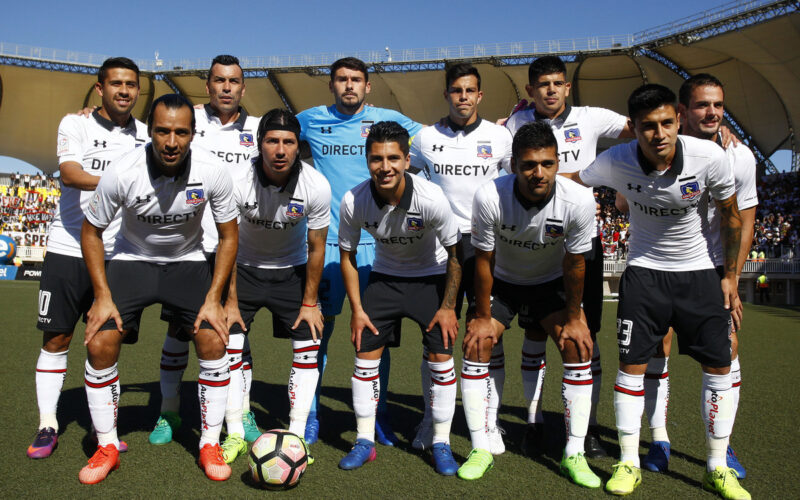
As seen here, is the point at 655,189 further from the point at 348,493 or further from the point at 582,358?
the point at 348,493

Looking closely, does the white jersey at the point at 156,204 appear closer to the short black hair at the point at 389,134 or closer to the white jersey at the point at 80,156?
the white jersey at the point at 80,156

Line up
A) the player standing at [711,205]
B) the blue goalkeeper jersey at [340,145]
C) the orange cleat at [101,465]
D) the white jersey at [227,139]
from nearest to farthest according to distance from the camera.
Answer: the orange cleat at [101,465] < the player standing at [711,205] < the white jersey at [227,139] < the blue goalkeeper jersey at [340,145]

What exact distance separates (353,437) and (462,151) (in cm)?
242

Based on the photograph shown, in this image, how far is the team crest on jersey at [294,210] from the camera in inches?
170

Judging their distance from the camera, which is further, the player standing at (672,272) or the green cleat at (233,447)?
the green cleat at (233,447)

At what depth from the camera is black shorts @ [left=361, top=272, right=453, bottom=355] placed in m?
4.22

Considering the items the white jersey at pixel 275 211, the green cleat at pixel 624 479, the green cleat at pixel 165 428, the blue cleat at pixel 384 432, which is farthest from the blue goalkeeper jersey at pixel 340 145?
the green cleat at pixel 624 479

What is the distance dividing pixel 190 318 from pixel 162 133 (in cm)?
120

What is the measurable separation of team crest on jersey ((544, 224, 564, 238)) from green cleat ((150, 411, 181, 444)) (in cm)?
310

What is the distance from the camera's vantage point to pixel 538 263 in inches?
164

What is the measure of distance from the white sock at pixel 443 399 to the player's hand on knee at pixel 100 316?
2078 mm

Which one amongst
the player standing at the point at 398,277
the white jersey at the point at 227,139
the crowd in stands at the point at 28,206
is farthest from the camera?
the crowd in stands at the point at 28,206

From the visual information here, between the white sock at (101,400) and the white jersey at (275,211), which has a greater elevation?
the white jersey at (275,211)

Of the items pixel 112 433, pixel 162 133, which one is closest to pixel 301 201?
pixel 162 133
